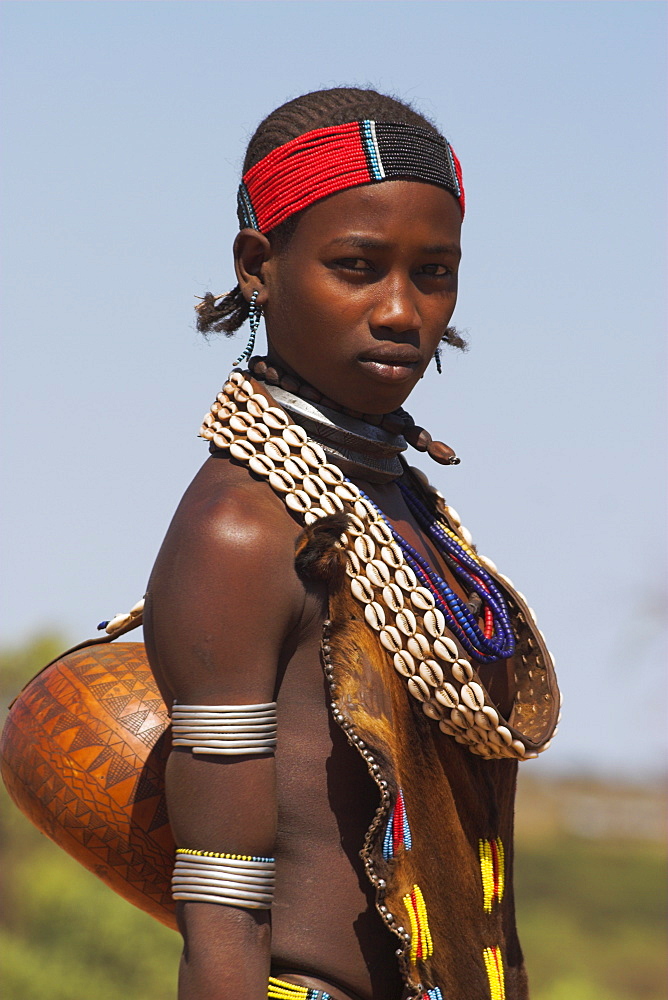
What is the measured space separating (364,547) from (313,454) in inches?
10.0

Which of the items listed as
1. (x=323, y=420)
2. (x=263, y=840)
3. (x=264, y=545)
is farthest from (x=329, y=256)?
(x=263, y=840)

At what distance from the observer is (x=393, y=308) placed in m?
3.52

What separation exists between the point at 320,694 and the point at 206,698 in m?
0.30

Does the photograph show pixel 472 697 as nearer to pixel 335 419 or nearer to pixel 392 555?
pixel 392 555

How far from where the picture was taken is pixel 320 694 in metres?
3.42

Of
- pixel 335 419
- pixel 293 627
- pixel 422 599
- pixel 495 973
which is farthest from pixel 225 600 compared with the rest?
pixel 495 973

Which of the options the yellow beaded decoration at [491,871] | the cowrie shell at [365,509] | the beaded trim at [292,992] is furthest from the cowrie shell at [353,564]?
the beaded trim at [292,992]

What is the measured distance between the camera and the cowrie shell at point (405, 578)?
3.53 m

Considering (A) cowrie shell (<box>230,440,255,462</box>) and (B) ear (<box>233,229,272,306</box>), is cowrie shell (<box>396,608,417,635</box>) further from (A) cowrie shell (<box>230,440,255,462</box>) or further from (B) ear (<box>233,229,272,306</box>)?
(B) ear (<box>233,229,272,306</box>)

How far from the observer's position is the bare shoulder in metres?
3.25

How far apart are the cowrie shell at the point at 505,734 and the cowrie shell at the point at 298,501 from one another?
70 cm

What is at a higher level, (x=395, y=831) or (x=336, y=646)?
(x=336, y=646)

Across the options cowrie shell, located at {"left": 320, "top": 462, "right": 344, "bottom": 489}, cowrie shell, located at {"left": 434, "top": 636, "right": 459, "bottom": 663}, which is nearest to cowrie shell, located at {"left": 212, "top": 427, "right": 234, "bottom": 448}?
cowrie shell, located at {"left": 320, "top": 462, "right": 344, "bottom": 489}

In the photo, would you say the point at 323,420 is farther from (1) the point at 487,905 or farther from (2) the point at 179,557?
(1) the point at 487,905
